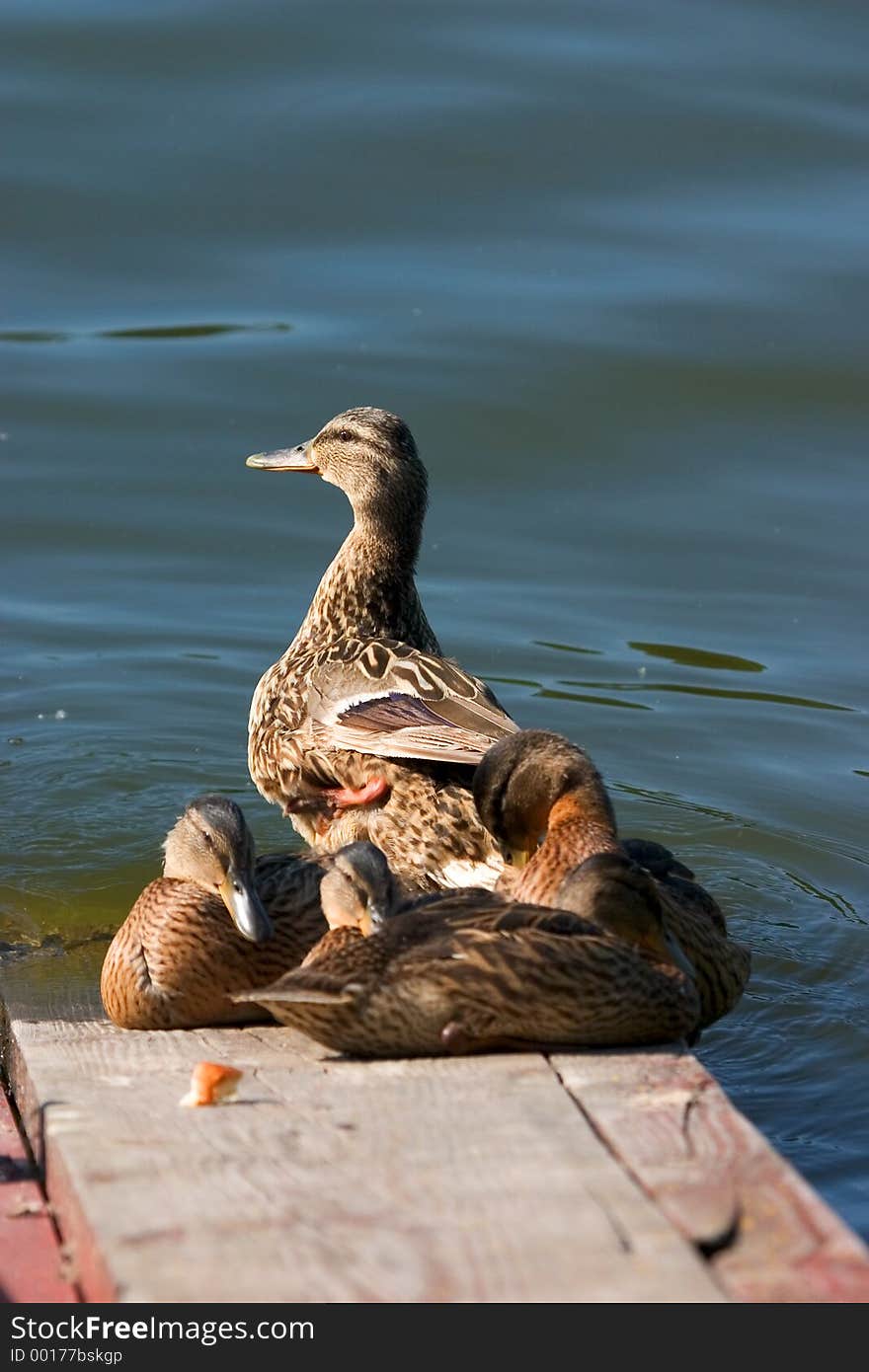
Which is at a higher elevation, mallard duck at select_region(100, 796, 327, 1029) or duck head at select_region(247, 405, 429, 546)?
duck head at select_region(247, 405, 429, 546)

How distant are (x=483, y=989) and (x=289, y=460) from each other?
14.9 feet

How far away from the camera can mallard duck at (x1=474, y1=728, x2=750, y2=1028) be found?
17.1ft

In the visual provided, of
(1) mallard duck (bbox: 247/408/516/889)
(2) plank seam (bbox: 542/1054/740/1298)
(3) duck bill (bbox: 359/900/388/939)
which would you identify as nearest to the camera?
(2) plank seam (bbox: 542/1054/740/1298)

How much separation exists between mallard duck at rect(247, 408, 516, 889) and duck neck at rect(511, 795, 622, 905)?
712 millimetres

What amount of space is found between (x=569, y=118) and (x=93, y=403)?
4.43m

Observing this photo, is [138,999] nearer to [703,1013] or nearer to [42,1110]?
[42,1110]

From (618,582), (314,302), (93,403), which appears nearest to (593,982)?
(618,582)

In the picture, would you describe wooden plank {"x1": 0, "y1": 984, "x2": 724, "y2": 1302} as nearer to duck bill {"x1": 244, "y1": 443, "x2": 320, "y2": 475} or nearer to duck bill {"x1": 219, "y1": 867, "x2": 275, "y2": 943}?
duck bill {"x1": 219, "y1": 867, "x2": 275, "y2": 943}

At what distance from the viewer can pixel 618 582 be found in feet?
33.9

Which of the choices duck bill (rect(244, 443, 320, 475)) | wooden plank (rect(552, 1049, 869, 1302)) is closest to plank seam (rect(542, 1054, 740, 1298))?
wooden plank (rect(552, 1049, 869, 1302))

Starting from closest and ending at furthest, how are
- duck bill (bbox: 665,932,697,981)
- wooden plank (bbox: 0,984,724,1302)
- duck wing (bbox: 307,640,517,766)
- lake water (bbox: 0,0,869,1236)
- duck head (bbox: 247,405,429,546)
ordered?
wooden plank (bbox: 0,984,724,1302) → duck bill (bbox: 665,932,697,981) → duck wing (bbox: 307,640,517,766) → duck head (bbox: 247,405,429,546) → lake water (bbox: 0,0,869,1236)

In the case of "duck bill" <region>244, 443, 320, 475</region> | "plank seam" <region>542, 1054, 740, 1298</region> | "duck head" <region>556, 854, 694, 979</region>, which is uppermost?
"duck bill" <region>244, 443, 320, 475</region>

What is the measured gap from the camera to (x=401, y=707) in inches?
255

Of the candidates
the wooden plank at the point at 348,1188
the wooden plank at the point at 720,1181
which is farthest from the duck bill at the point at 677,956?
the wooden plank at the point at 348,1188
